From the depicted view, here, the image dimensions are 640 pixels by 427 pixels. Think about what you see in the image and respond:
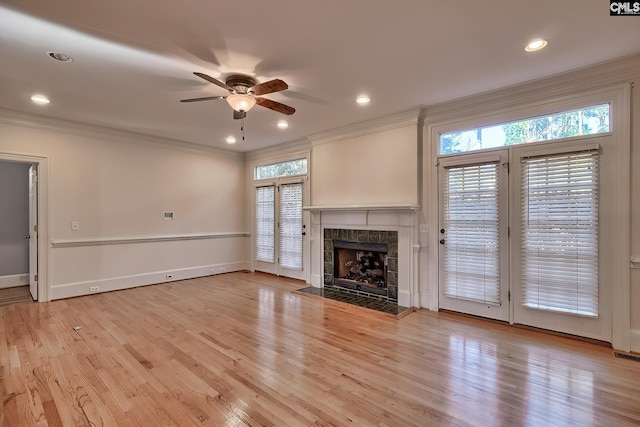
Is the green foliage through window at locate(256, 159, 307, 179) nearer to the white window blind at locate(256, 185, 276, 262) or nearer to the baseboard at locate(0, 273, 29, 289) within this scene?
the white window blind at locate(256, 185, 276, 262)

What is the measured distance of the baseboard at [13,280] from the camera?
5.53m

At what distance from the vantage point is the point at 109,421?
6.53ft

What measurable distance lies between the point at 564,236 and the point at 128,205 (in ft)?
21.6

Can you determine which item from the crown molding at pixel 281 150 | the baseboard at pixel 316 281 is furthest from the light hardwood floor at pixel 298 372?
the crown molding at pixel 281 150

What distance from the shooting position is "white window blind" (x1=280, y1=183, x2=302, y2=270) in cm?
610

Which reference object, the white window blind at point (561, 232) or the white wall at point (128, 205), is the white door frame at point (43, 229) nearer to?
the white wall at point (128, 205)

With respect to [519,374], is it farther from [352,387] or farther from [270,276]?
[270,276]

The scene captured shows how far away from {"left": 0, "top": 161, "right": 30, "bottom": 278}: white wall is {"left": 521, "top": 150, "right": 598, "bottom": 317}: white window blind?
8407 mm

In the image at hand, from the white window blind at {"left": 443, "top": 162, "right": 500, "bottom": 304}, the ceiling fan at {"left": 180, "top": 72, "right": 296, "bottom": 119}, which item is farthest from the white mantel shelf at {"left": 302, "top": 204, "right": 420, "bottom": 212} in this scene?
the ceiling fan at {"left": 180, "top": 72, "right": 296, "bottom": 119}

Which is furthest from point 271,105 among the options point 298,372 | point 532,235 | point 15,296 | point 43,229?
point 15,296

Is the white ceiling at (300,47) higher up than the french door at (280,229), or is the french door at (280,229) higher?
the white ceiling at (300,47)

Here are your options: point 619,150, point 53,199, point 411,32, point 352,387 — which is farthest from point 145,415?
point 619,150

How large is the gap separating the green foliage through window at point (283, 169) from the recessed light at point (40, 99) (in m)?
3.79

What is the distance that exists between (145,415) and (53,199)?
433cm
